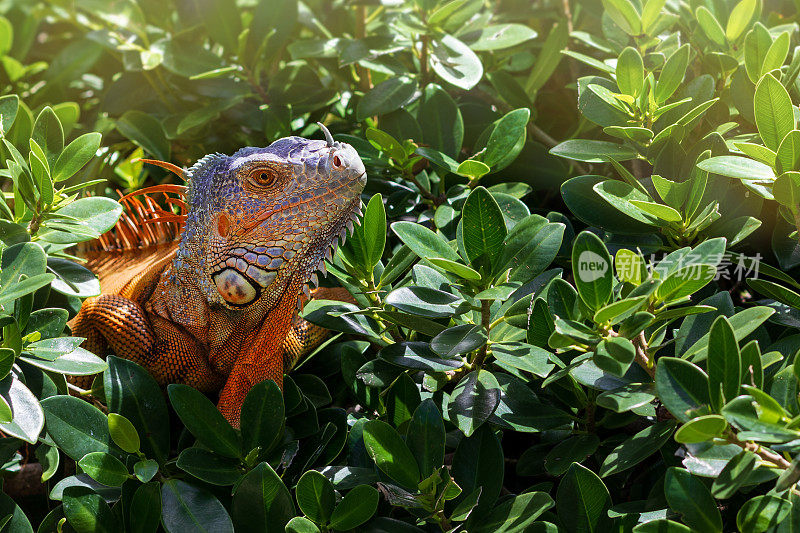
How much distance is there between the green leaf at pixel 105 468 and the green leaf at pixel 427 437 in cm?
63

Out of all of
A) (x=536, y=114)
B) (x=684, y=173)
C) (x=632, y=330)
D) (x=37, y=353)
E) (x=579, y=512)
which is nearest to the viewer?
(x=632, y=330)

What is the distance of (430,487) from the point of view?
1537 millimetres

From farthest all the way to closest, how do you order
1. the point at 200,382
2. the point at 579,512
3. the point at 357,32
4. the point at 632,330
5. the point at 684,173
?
the point at 357,32
the point at 200,382
the point at 684,173
the point at 579,512
the point at 632,330

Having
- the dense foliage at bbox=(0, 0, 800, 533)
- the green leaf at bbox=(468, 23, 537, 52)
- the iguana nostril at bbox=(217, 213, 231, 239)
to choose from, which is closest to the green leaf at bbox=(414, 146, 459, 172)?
the dense foliage at bbox=(0, 0, 800, 533)

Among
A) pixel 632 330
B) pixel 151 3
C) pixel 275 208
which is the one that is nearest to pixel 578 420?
pixel 632 330

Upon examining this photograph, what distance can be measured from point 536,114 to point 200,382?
1417 millimetres

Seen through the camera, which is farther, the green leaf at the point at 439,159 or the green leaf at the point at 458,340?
the green leaf at the point at 439,159

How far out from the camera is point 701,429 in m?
1.30

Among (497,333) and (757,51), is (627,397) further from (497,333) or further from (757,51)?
(757,51)

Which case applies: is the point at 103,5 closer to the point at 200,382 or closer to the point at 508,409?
the point at 200,382

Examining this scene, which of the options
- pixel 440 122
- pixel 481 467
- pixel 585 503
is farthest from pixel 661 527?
pixel 440 122

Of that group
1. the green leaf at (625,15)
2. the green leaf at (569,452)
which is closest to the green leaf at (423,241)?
the green leaf at (569,452)

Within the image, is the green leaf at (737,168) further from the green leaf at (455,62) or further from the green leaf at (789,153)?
the green leaf at (455,62)

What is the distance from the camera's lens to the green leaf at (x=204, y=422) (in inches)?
68.0
